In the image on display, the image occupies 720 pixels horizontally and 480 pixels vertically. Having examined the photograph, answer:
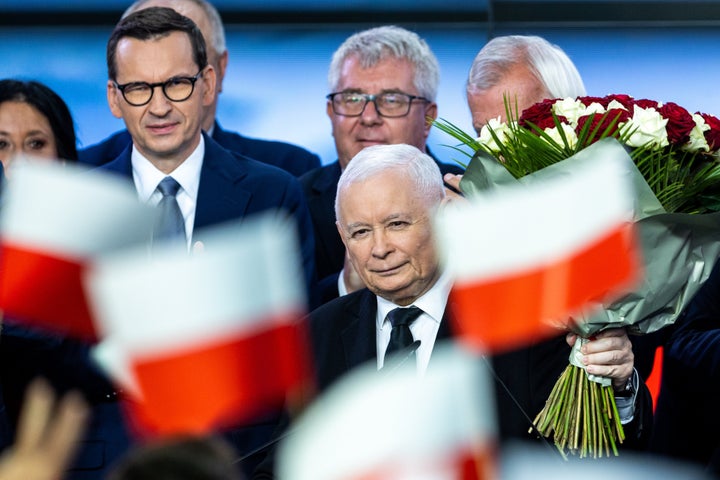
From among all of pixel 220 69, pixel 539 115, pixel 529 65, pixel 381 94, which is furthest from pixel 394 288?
pixel 220 69

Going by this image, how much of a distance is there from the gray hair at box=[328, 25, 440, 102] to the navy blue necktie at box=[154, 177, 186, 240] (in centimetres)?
86

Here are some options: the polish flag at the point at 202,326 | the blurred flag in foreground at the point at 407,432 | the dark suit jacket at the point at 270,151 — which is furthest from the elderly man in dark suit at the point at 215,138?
the blurred flag in foreground at the point at 407,432

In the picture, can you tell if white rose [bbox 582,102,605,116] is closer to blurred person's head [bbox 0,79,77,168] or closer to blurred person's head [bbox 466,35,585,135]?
blurred person's head [bbox 466,35,585,135]

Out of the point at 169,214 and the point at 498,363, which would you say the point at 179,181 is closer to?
the point at 169,214

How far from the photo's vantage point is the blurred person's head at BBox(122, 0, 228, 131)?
4.55 meters

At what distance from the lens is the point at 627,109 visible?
3135mm

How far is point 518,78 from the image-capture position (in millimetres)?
3902

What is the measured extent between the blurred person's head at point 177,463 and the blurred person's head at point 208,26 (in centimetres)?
296

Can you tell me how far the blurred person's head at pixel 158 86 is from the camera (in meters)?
3.80

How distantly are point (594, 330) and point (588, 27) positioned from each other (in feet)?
7.79

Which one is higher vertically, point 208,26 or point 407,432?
point 208,26

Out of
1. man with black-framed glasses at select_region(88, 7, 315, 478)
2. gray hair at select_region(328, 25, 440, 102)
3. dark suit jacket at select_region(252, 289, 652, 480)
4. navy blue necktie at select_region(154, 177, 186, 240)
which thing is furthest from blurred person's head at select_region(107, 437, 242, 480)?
gray hair at select_region(328, 25, 440, 102)

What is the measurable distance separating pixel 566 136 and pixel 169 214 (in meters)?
1.19

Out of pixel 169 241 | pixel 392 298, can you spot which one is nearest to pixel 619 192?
pixel 392 298
